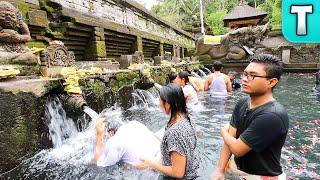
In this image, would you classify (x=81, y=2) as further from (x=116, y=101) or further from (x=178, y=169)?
(x=178, y=169)

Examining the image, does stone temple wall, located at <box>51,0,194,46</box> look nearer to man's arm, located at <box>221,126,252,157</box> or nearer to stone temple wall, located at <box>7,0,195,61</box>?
stone temple wall, located at <box>7,0,195,61</box>

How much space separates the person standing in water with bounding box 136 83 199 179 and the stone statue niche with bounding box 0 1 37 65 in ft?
10.7

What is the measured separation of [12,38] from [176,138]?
13.0ft

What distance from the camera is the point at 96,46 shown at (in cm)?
995

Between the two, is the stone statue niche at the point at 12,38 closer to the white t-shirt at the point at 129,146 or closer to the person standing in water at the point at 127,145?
the person standing in water at the point at 127,145

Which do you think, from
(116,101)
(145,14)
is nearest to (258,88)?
(116,101)

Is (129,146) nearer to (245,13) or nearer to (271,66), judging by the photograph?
(271,66)

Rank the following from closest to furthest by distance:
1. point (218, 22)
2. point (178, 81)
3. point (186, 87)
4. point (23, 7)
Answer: point (178, 81), point (186, 87), point (23, 7), point (218, 22)

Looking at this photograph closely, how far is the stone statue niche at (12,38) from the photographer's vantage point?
4609 millimetres

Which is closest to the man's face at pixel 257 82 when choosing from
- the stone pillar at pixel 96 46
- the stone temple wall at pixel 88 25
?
the stone temple wall at pixel 88 25

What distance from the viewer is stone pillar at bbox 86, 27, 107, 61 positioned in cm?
995

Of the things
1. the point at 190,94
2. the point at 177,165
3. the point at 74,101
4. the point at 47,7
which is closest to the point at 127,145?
the point at 177,165

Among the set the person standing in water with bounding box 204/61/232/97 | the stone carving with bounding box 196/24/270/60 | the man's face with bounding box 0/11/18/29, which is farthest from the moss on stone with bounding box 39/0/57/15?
the stone carving with bounding box 196/24/270/60

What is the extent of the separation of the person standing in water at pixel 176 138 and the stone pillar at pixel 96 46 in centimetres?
797
